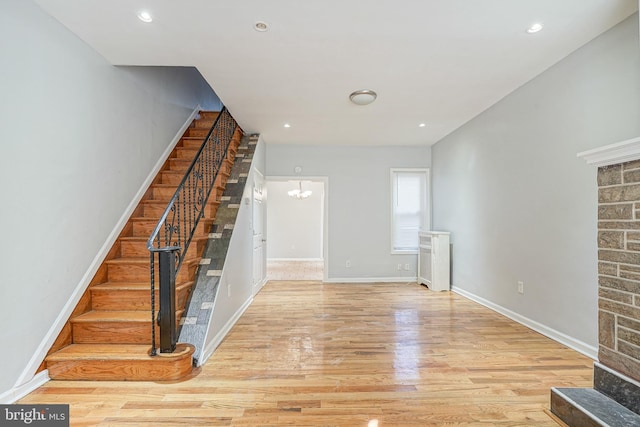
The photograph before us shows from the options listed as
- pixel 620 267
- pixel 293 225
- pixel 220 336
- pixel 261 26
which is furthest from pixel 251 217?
pixel 293 225

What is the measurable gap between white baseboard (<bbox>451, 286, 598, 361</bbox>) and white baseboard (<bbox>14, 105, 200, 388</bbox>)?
4.41 m

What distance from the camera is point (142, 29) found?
95.0 inches

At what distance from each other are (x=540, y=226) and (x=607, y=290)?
56.8 inches

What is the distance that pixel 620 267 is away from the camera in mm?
1869

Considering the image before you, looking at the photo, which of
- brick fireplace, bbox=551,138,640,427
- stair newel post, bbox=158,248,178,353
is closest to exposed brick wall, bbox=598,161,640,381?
brick fireplace, bbox=551,138,640,427

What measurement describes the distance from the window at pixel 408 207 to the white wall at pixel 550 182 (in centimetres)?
150

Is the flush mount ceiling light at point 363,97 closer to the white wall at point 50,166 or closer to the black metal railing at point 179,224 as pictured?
the black metal railing at point 179,224

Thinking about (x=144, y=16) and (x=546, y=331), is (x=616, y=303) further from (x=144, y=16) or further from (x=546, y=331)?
(x=144, y=16)

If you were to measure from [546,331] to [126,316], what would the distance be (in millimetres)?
4057

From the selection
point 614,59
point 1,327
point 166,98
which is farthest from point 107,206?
point 614,59

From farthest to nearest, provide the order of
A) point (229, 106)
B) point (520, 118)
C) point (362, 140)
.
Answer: point (362, 140) < point (229, 106) < point (520, 118)

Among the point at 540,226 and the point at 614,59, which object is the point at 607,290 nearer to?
the point at 540,226

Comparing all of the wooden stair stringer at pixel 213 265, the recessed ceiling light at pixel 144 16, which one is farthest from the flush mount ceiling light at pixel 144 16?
the wooden stair stringer at pixel 213 265

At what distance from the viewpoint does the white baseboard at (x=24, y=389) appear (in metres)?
1.99
